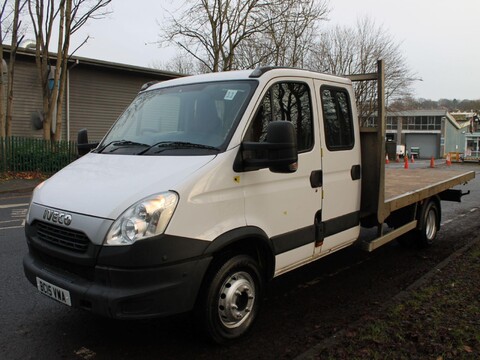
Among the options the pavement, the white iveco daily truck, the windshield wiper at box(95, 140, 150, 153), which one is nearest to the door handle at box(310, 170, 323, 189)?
the white iveco daily truck

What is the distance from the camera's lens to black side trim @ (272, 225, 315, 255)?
12.5 ft

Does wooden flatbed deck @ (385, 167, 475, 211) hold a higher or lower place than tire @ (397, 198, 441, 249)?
higher

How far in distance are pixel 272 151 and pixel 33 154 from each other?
633 inches

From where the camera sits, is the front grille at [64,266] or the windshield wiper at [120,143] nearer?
the front grille at [64,266]

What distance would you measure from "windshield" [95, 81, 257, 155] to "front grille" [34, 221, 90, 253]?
0.91 metres

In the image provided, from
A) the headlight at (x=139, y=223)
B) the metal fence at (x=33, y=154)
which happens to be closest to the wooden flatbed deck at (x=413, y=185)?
the headlight at (x=139, y=223)

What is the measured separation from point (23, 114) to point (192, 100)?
60.8 ft

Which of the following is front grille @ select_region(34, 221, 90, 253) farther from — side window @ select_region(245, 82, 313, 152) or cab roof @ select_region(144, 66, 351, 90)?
cab roof @ select_region(144, 66, 351, 90)

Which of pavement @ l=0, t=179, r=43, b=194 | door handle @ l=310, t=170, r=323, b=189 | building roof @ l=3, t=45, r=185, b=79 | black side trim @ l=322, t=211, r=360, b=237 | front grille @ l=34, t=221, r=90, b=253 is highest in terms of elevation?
building roof @ l=3, t=45, r=185, b=79

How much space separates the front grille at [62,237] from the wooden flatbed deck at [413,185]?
11.3ft

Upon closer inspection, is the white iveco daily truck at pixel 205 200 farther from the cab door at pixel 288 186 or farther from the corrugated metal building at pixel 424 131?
the corrugated metal building at pixel 424 131

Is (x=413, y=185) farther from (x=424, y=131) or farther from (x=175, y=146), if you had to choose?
(x=424, y=131)

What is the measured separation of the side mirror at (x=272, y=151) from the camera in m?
3.29

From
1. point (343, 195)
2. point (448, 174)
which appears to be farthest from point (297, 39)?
point (343, 195)
